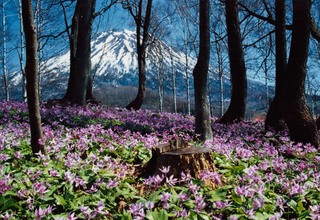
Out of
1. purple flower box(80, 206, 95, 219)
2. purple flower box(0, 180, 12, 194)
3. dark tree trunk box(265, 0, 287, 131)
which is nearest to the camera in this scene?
purple flower box(80, 206, 95, 219)

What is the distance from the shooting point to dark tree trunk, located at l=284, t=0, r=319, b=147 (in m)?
7.71

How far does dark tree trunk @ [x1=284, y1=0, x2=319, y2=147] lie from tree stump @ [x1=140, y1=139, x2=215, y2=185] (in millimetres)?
4199

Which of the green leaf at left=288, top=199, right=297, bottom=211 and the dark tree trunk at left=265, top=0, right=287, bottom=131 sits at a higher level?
the dark tree trunk at left=265, top=0, right=287, bottom=131

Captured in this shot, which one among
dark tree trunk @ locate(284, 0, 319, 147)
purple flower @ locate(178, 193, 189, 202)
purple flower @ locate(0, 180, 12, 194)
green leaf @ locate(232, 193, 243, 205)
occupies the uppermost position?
dark tree trunk @ locate(284, 0, 319, 147)

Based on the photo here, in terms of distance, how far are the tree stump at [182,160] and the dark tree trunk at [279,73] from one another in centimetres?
632

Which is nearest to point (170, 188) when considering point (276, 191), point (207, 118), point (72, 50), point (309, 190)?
point (276, 191)

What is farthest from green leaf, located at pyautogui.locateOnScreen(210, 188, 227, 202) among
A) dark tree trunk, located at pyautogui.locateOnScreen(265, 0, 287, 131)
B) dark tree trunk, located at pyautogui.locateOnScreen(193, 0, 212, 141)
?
dark tree trunk, located at pyautogui.locateOnScreen(265, 0, 287, 131)

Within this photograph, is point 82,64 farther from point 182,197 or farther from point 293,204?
point 293,204

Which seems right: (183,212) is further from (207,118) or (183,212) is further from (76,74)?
(76,74)

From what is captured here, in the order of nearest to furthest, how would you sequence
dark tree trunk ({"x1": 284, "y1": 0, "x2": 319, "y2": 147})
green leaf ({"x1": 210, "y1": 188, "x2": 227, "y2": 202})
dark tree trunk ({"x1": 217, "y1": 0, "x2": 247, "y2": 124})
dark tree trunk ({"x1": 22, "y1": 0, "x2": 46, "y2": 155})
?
green leaf ({"x1": 210, "y1": 188, "x2": 227, "y2": 202})
dark tree trunk ({"x1": 22, "y1": 0, "x2": 46, "y2": 155})
dark tree trunk ({"x1": 284, "y1": 0, "x2": 319, "y2": 147})
dark tree trunk ({"x1": 217, "y1": 0, "x2": 247, "y2": 124})

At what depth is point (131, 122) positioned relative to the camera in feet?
31.3

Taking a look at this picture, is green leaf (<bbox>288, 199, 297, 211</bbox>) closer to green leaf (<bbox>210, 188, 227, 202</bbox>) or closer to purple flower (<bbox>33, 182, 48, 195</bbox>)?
green leaf (<bbox>210, 188, 227, 202</bbox>)

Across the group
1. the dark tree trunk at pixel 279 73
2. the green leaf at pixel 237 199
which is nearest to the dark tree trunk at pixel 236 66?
the dark tree trunk at pixel 279 73

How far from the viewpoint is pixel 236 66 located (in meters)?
13.0
